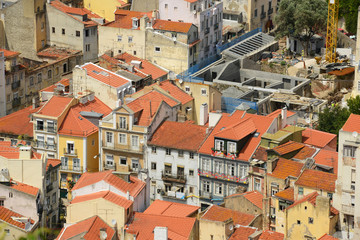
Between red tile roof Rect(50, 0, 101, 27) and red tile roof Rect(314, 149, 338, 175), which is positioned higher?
red tile roof Rect(50, 0, 101, 27)

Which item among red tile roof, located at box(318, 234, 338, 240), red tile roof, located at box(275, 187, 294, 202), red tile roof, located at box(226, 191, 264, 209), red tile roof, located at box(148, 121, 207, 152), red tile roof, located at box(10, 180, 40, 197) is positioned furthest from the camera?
red tile roof, located at box(148, 121, 207, 152)

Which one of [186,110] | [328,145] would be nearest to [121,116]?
[186,110]

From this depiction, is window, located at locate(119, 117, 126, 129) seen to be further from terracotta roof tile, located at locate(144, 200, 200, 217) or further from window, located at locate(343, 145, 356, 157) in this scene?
window, located at locate(343, 145, 356, 157)

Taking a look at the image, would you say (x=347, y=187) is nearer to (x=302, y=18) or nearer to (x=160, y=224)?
(x=160, y=224)

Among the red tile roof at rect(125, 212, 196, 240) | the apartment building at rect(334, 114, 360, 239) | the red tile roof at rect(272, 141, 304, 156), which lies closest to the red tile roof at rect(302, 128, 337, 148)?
the red tile roof at rect(272, 141, 304, 156)

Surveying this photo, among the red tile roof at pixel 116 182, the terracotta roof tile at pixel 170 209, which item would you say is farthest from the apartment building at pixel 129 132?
the terracotta roof tile at pixel 170 209

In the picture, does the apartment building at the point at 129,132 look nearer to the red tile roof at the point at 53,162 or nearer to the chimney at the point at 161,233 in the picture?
the red tile roof at the point at 53,162

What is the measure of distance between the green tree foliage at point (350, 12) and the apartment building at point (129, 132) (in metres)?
56.6

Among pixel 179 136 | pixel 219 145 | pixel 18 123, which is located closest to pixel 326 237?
pixel 219 145

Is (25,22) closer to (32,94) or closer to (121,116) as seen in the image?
(32,94)

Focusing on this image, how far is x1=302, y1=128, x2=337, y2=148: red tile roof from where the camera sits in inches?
4975

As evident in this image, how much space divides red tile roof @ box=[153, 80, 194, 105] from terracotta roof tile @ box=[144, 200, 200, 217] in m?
25.0

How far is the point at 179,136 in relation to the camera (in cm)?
12731

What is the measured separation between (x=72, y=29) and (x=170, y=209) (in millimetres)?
52789
